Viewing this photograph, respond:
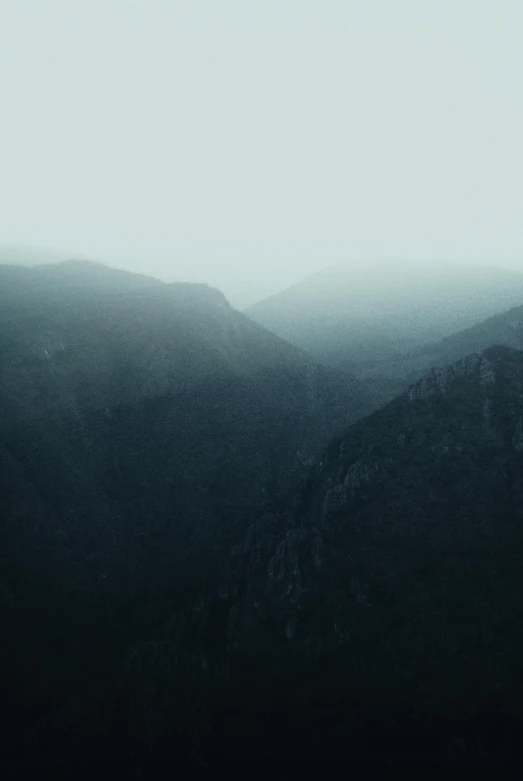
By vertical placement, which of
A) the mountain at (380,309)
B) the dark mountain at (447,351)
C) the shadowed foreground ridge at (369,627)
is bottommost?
the shadowed foreground ridge at (369,627)

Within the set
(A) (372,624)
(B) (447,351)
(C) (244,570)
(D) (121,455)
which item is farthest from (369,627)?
(B) (447,351)

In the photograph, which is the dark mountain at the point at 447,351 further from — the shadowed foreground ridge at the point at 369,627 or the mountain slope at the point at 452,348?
the shadowed foreground ridge at the point at 369,627

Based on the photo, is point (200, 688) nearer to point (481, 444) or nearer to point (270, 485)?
point (270, 485)

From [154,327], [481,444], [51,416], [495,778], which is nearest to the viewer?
[495,778]

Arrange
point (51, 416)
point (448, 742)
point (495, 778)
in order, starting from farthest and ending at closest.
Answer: point (51, 416) < point (448, 742) < point (495, 778)

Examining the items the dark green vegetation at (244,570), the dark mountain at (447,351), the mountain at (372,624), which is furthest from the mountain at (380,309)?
the mountain at (372,624)

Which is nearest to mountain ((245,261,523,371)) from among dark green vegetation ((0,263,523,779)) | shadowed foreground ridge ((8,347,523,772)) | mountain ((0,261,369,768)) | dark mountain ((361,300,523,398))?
dark mountain ((361,300,523,398))

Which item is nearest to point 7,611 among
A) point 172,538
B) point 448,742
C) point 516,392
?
point 172,538

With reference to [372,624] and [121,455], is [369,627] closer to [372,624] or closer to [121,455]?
[372,624]

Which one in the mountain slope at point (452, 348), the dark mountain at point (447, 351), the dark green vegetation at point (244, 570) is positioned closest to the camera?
the dark green vegetation at point (244, 570)
